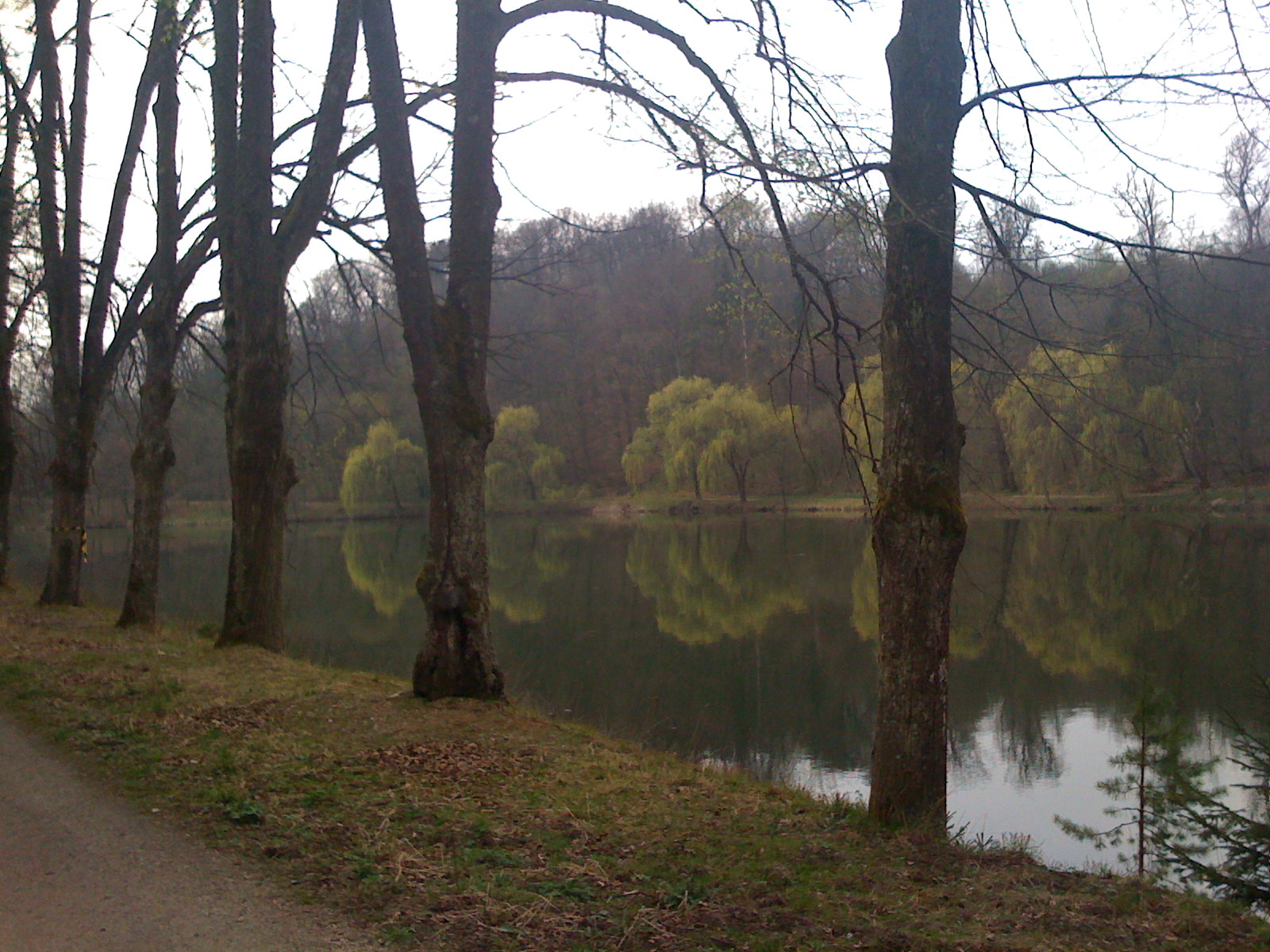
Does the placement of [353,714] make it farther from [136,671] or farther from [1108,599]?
[1108,599]

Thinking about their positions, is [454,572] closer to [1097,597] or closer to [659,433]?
[1097,597]

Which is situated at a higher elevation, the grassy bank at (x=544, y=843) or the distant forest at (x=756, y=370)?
the distant forest at (x=756, y=370)

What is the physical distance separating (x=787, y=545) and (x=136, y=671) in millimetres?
23897

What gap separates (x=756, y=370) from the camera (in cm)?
4291

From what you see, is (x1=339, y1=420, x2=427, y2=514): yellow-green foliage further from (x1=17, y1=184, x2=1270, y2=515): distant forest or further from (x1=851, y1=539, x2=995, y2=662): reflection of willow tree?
(x1=851, y1=539, x2=995, y2=662): reflection of willow tree

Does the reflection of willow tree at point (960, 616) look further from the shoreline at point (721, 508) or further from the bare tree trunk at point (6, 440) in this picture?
the shoreline at point (721, 508)

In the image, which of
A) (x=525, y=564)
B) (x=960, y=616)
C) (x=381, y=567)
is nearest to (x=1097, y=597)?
(x=960, y=616)

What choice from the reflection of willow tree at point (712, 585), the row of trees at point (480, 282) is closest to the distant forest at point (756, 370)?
the row of trees at point (480, 282)

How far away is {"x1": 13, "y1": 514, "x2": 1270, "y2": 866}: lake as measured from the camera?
9.26m

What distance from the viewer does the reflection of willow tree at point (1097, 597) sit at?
13.6 meters

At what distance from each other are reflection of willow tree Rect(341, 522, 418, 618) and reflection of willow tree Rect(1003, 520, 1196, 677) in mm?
10237

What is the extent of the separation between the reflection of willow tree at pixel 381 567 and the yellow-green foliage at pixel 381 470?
15.5 feet

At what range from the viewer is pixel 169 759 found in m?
5.30

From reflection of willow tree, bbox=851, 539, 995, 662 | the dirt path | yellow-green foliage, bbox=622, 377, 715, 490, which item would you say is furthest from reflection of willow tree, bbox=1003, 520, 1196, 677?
yellow-green foliage, bbox=622, 377, 715, 490
